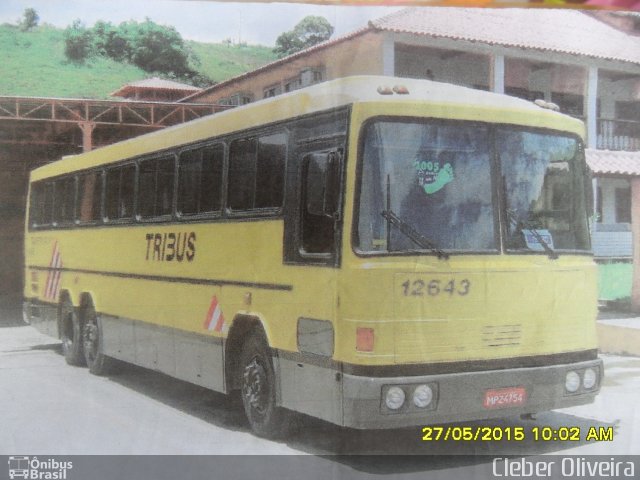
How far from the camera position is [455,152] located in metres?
5.07

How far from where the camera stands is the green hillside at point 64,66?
5398 mm

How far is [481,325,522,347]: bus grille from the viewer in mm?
5000

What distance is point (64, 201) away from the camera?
28.9ft

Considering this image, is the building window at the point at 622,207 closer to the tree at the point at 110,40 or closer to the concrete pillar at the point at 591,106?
the concrete pillar at the point at 591,106

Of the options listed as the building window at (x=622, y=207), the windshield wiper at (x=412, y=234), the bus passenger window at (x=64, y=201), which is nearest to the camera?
the windshield wiper at (x=412, y=234)

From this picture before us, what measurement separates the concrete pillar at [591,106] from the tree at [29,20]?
3364 millimetres

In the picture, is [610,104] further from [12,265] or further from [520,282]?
[12,265]

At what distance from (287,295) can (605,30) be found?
2.49 metres

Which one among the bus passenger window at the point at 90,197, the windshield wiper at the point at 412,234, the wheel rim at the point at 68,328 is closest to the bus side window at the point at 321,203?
the windshield wiper at the point at 412,234

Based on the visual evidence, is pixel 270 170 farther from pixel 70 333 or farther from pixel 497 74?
pixel 70 333

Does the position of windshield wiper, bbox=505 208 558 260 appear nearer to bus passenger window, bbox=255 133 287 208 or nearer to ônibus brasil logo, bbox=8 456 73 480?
bus passenger window, bbox=255 133 287 208

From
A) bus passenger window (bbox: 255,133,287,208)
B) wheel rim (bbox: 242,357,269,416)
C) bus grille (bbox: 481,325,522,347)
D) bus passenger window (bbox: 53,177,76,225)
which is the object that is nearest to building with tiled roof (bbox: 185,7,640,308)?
bus passenger window (bbox: 255,133,287,208)

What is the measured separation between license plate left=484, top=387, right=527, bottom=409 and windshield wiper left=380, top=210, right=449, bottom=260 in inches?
31.8

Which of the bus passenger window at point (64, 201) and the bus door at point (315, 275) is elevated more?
the bus passenger window at point (64, 201)
